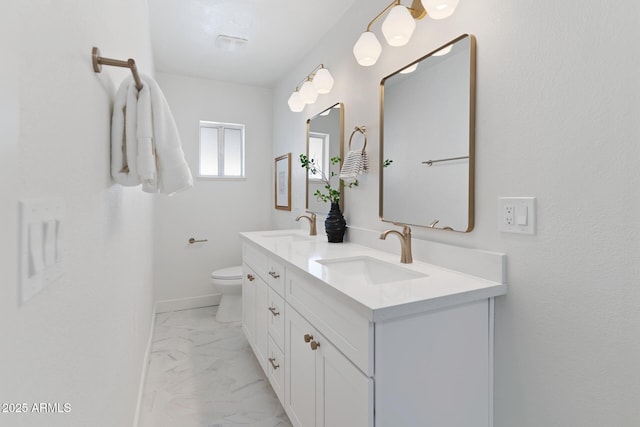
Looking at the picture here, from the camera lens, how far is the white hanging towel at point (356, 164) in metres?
1.91

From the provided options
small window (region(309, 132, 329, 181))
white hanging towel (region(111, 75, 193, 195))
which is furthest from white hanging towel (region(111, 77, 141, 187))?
small window (region(309, 132, 329, 181))

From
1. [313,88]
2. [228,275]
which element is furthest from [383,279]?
[228,275]

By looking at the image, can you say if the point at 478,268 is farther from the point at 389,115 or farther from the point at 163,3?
the point at 163,3

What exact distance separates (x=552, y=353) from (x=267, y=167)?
3.16 meters

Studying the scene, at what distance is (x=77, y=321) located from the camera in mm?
677

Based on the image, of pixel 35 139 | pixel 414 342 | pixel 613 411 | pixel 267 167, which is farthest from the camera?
pixel 267 167

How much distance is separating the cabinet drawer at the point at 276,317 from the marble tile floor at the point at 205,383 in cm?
40

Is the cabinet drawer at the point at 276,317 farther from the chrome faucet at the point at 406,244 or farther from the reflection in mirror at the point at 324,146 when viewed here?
the reflection in mirror at the point at 324,146

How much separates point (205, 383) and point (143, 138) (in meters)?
1.71

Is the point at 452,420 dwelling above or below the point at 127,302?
below

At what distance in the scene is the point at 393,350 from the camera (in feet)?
3.12

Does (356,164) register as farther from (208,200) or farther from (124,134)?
(208,200)

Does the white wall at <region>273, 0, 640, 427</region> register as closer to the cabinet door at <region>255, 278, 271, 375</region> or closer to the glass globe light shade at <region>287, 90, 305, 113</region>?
the cabinet door at <region>255, 278, 271, 375</region>

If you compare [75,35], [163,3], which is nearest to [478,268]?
[75,35]
